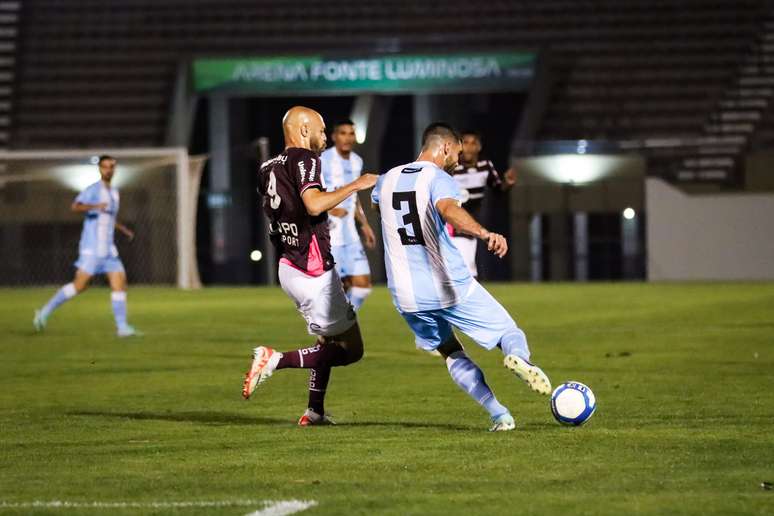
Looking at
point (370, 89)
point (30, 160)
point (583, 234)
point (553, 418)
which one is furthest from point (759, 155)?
point (553, 418)

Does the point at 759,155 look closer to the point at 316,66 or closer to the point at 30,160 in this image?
the point at 316,66

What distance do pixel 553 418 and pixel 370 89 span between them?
2497cm

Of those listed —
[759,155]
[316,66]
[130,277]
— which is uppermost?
[316,66]

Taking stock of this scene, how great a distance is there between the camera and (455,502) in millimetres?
6152

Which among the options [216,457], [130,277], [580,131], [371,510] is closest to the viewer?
[371,510]

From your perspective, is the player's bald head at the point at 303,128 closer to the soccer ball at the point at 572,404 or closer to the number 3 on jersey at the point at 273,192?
the number 3 on jersey at the point at 273,192

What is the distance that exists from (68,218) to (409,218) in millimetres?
23316

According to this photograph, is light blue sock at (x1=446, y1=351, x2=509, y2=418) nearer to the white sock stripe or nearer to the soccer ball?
the soccer ball

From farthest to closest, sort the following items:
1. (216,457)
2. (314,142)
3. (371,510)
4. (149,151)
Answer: (149,151)
(314,142)
(216,457)
(371,510)

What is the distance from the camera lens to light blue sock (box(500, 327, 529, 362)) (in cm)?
817

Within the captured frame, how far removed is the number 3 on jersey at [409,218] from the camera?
27.3 feet

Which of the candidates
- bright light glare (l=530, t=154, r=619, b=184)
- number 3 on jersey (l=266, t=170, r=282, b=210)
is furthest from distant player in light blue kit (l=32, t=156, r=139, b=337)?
bright light glare (l=530, t=154, r=619, b=184)

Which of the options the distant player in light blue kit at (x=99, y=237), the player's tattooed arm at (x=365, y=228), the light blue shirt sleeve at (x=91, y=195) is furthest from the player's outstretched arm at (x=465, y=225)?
the light blue shirt sleeve at (x=91, y=195)

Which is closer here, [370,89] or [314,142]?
[314,142]
